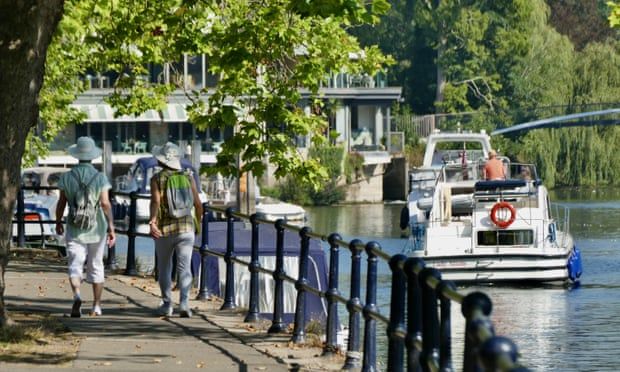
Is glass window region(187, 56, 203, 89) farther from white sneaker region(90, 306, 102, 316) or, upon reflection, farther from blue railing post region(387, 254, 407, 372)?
blue railing post region(387, 254, 407, 372)

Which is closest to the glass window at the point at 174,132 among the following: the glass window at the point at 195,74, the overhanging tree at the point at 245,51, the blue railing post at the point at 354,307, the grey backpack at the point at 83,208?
the glass window at the point at 195,74

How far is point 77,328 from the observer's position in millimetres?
14586

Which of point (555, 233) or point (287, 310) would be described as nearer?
point (287, 310)

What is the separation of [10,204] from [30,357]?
1.43 metres

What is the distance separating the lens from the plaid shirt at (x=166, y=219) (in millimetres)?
15430

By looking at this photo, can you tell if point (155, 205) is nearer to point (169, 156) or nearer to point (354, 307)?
point (169, 156)

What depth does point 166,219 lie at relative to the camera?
50.7ft

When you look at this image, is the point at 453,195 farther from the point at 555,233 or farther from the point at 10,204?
the point at 10,204

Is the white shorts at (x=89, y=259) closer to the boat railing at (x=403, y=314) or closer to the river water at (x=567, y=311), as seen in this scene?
the boat railing at (x=403, y=314)

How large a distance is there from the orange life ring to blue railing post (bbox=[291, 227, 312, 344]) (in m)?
23.1

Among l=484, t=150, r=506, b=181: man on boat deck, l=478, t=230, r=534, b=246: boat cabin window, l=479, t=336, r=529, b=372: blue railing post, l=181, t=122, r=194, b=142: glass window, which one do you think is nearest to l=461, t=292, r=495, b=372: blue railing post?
l=479, t=336, r=529, b=372: blue railing post

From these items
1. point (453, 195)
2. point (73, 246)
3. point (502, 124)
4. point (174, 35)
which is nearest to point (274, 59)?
point (174, 35)

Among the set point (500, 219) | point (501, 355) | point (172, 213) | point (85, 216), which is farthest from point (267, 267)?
point (500, 219)

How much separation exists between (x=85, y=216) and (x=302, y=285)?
228 cm
